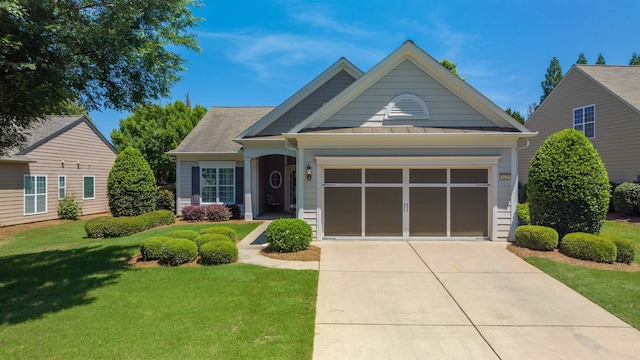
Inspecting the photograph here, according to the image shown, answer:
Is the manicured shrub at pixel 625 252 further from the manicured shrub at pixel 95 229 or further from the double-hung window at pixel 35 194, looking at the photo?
the double-hung window at pixel 35 194

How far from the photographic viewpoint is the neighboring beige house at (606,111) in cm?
1595

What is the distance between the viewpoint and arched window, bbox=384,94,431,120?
34.2 ft

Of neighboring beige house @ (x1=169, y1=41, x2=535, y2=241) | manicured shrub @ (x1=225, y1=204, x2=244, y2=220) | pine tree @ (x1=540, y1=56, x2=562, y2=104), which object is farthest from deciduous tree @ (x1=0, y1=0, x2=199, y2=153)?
pine tree @ (x1=540, y1=56, x2=562, y2=104)

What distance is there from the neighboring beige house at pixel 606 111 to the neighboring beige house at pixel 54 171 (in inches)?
1072

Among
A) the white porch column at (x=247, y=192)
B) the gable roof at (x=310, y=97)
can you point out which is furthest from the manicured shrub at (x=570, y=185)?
the white porch column at (x=247, y=192)

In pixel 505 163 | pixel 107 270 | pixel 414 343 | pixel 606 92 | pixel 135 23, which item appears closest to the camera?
pixel 414 343

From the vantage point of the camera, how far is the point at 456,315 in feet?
17.1

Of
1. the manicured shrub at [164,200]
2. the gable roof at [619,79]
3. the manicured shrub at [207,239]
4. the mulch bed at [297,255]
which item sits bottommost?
the mulch bed at [297,255]

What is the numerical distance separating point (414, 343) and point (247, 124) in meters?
17.0

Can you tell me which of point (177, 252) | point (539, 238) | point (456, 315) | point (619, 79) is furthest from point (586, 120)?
point (177, 252)

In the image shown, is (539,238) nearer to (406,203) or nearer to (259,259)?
(406,203)

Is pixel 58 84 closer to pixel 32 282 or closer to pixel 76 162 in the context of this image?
pixel 32 282

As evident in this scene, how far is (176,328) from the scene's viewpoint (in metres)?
4.66

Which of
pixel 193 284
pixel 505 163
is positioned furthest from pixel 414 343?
pixel 505 163
